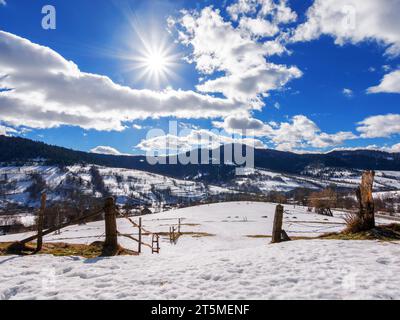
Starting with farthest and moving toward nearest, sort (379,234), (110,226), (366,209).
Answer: (366,209) → (379,234) → (110,226)

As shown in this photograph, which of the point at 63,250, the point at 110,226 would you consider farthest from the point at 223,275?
the point at 63,250

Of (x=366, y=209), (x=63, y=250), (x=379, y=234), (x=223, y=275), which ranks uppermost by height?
(x=366, y=209)

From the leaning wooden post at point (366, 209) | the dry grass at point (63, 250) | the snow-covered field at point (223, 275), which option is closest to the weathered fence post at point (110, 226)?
the dry grass at point (63, 250)

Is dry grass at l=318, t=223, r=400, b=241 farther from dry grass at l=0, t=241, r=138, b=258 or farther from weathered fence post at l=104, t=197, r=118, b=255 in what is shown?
dry grass at l=0, t=241, r=138, b=258

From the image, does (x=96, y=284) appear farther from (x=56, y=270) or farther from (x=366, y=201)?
(x=366, y=201)

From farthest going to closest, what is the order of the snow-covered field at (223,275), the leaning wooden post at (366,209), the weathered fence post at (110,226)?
the leaning wooden post at (366,209) < the weathered fence post at (110,226) < the snow-covered field at (223,275)

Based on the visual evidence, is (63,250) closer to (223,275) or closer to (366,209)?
(223,275)

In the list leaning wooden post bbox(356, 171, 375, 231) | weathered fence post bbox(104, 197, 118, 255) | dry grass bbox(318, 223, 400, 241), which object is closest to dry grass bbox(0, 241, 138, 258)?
weathered fence post bbox(104, 197, 118, 255)

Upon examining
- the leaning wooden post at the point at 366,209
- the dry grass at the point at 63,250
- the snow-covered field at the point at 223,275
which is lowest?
the dry grass at the point at 63,250

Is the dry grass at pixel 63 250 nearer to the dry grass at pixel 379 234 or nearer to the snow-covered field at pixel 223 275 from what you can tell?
the snow-covered field at pixel 223 275

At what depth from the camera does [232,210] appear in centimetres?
12469
